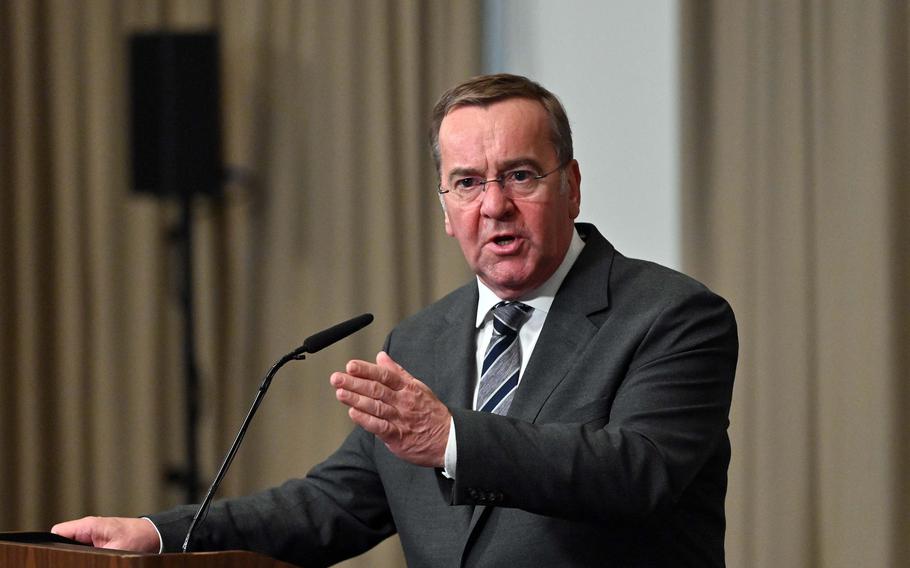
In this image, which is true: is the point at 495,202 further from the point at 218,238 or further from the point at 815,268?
the point at 218,238

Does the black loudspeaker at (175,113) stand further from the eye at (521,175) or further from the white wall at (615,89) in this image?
the eye at (521,175)

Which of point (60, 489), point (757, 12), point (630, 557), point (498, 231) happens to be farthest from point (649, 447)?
point (60, 489)

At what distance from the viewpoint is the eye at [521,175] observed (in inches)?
103

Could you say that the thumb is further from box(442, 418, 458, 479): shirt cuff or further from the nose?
the nose

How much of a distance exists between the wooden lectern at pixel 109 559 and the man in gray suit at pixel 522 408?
303mm

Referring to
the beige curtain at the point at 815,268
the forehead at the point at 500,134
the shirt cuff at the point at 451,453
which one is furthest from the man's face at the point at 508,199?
the beige curtain at the point at 815,268

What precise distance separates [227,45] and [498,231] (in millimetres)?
2886

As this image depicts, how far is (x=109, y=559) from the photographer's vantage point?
1813 mm

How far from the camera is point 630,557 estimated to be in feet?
7.54

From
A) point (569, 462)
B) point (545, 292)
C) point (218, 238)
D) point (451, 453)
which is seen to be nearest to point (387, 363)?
point (451, 453)

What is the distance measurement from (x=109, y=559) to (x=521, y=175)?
4.09ft

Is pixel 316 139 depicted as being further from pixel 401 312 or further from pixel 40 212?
pixel 40 212

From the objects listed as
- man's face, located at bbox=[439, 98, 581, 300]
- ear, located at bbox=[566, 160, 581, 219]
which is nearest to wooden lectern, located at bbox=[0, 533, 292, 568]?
man's face, located at bbox=[439, 98, 581, 300]

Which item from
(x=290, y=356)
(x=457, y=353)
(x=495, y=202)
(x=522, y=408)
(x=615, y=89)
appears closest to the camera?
(x=290, y=356)
